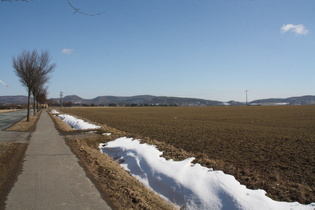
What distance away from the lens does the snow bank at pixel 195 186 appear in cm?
454

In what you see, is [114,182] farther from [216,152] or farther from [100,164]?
[216,152]

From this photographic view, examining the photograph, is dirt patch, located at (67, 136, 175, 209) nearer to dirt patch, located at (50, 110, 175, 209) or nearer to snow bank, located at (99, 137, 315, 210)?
dirt patch, located at (50, 110, 175, 209)

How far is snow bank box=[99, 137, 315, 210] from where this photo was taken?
179 inches

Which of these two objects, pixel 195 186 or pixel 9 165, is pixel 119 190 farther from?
pixel 9 165

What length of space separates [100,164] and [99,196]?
8.49 feet

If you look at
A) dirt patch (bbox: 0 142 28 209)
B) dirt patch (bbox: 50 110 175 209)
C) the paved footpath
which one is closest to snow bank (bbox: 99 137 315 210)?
dirt patch (bbox: 50 110 175 209)

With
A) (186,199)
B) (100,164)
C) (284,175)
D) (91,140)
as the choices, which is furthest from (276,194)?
(91,140)

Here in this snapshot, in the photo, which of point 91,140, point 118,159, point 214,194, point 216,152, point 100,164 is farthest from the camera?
point 91,140

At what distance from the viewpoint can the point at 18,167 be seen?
7152 mm

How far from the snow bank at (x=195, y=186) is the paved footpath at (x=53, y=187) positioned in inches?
57.4

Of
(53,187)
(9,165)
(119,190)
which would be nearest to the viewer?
(119,190)

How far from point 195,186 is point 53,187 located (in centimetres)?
296

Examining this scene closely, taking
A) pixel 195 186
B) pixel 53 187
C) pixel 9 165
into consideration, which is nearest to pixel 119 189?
pixel 53 187

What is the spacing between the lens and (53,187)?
5492 millimetres
